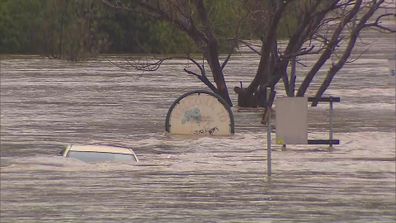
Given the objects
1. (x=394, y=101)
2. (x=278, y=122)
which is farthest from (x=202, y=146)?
(x=394, y=101)

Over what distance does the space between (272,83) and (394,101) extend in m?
4.81

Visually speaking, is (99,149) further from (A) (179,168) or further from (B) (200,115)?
(B) (200,115)

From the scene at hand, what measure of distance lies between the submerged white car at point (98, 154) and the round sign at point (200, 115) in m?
2.82

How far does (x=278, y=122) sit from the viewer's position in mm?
14836

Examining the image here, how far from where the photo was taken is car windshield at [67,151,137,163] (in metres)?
15.8

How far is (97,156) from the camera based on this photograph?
16.0 metres

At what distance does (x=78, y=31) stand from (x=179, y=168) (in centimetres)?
3093

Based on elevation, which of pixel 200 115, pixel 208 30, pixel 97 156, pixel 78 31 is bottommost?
pixel 97 156

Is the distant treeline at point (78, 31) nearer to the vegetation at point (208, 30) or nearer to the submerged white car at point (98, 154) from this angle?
Answer: the vegetation at point (208, 30)

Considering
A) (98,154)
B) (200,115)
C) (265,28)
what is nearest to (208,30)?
(265,28)

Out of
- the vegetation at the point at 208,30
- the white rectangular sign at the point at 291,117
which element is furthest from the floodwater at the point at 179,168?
the vegetation at the point at 208,30

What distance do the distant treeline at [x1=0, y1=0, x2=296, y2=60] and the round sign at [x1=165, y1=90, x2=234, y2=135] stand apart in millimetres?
24175

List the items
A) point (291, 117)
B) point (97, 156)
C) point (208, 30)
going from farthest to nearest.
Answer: point (208, 30) < point (97, 156) < point (291, 117)

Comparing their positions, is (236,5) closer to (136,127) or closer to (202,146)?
(136,127)
